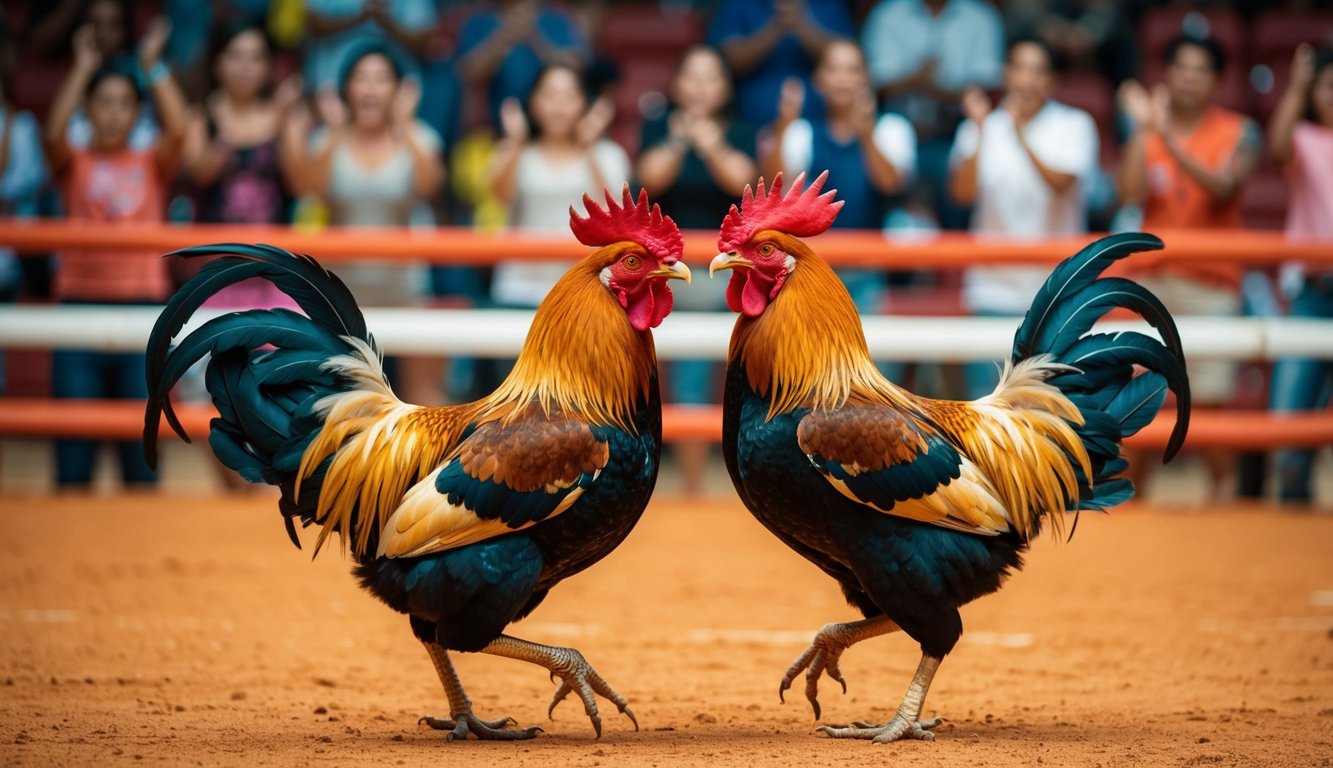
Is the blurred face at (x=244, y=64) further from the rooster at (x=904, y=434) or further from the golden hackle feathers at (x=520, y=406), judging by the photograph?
the rooster at (x=904, y=434)

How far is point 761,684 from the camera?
204 inches

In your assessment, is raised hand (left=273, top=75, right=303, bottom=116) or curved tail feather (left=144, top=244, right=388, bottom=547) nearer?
curved tail feather (left=144, top=244, right=388, bottom=547)

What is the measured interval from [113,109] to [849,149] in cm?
399

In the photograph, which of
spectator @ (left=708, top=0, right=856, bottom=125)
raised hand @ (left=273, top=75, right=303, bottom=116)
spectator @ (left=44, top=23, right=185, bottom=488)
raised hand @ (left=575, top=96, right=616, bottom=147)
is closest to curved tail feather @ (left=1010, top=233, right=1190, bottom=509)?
raised hand @ (left=575, top=96, right=616, bottom=147)

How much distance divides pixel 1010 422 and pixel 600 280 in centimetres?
122

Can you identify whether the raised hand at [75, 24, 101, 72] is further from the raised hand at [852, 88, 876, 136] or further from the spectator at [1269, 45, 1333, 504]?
the spectator at [1269, 45, 1333, 504]

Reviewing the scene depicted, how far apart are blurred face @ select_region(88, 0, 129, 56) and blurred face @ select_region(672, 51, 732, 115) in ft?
11.1

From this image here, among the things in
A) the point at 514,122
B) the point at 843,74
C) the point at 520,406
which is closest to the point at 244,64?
the point at 514,122

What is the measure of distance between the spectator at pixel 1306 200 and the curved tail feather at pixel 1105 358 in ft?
14.1

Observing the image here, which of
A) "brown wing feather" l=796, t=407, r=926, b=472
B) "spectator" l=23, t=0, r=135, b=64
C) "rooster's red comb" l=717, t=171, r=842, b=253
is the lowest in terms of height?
"brown wing feather" l=796, t=407, r=926, b=472

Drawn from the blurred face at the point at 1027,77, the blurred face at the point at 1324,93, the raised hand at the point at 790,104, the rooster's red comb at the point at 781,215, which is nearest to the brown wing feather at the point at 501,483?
the rooster's red comb at the point at 781,215

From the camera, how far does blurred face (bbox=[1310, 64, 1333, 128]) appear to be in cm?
841

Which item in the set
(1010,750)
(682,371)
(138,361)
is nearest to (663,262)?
(1010,750)

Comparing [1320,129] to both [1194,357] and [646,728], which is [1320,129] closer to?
[1194,357]
